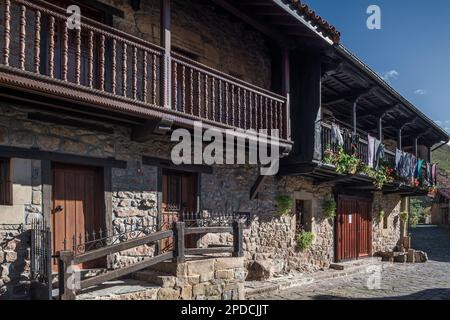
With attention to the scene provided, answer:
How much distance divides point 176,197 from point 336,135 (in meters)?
4.25

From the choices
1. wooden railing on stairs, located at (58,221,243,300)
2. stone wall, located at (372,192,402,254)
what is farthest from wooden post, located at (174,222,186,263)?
stone wall, located at (372,192,402,254)

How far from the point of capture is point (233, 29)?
31.0 ft

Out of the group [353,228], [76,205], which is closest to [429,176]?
[353,228]

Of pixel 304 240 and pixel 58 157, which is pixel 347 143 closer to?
pixel 304 240

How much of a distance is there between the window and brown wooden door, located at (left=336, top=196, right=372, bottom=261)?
30.9 feet

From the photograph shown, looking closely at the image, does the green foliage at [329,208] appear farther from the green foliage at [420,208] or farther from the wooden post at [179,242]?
the green foliage at [420,208]

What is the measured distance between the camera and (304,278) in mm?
9812

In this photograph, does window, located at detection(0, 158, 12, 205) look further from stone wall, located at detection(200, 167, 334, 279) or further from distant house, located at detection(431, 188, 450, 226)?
distant house, located at detection(431, 188, 450, 226)

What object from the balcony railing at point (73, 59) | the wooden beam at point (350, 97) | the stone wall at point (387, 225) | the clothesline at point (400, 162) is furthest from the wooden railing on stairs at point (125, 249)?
the stone wall at point (387, 225)

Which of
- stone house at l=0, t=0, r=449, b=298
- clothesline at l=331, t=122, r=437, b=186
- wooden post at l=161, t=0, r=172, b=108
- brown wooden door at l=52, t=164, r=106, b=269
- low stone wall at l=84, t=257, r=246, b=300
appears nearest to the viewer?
stone house at l=0, t=0, r=449, b=298

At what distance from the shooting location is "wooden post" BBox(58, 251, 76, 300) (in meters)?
4.93
